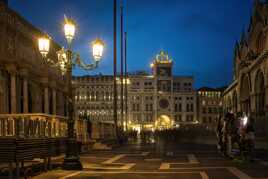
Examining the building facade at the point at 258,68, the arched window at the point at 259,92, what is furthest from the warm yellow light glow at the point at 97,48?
the arched window at the point at 259,92

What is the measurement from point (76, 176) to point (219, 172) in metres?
4.83

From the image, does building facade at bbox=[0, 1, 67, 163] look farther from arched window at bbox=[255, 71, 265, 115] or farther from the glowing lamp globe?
arched window at bbox=[255, 71, 265, 115]

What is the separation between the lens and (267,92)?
39.9 metres

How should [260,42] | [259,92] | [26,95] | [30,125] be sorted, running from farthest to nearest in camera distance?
1. [260,42]
2. [259,92]
3. [26,95]
4. [30,125]

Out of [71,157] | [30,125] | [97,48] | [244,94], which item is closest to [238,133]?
[97,48]

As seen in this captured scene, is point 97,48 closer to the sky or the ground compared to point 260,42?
closer to the ground

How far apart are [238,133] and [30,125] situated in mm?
9145

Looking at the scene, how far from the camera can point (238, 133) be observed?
66.4 ft

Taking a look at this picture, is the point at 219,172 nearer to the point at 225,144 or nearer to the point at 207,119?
the point at 225,144

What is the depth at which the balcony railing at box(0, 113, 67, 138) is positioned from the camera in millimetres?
16348

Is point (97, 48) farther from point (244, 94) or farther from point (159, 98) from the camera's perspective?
point (159, 98)

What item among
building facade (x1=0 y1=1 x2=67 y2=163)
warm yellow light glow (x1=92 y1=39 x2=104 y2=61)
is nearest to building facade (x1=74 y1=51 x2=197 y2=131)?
building facade (x1=0 y1=1 x2=67 y2=163)

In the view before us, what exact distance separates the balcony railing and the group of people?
310 inches

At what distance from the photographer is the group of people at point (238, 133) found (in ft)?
63.0
